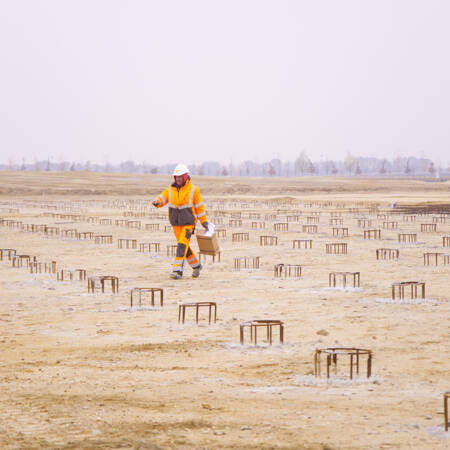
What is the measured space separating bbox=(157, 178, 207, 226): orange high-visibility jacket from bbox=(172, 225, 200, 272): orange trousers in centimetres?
14

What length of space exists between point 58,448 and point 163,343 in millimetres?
4047

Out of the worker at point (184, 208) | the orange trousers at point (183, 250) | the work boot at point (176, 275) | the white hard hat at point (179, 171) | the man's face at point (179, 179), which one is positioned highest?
the white hard hat at point (179, 171)

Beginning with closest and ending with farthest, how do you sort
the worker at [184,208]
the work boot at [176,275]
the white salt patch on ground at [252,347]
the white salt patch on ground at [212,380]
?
the white salt patch on ground at [212,380] → the white salt patch on ground at [252,347] → the work boot at [176,275] → the worker at [184,208]

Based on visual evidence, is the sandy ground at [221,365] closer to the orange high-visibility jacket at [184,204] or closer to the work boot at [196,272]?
the work boot at [196,272]

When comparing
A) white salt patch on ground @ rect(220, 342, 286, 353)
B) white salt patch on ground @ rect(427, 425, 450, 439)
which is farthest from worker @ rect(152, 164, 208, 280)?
white salt patch on ground @ rect(427, 425, 450, 439)

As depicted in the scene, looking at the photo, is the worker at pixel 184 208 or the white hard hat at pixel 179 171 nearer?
the white hard hat at pixel 179 171

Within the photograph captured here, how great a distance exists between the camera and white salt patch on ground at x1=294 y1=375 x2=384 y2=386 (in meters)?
8.07

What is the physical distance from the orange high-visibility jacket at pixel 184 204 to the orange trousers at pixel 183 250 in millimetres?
141

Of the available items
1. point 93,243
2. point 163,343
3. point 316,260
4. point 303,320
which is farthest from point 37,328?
point 93,243

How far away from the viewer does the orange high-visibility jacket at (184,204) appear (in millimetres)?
16875

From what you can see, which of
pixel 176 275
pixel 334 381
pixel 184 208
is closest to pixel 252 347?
pixel 334 381

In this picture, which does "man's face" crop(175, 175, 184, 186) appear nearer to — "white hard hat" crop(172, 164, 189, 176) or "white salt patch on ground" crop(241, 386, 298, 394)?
"white hard hat" crop(172, 164, 189, 176)

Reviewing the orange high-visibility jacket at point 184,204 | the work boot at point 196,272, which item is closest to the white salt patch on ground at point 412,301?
the work boot at point 196,272

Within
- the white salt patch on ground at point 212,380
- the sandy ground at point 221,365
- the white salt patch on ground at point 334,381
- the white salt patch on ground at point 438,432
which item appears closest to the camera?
the white salt patch on ground at point 438,432
